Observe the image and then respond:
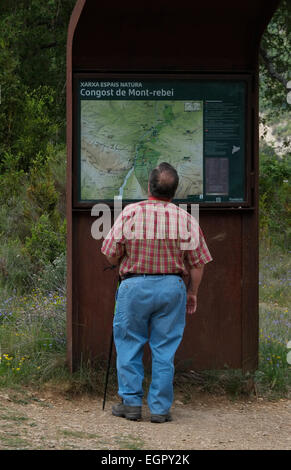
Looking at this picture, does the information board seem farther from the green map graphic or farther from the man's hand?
the man's hand

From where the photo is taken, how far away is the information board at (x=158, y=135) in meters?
5.94

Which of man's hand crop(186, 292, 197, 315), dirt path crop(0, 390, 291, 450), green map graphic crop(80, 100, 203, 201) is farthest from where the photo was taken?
green map graphic crop(80, 100, 203, 201)

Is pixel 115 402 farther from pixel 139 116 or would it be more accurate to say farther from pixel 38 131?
pixel 38 131

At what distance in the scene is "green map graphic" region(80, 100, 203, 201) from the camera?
595 centimetres

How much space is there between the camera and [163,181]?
202 inches

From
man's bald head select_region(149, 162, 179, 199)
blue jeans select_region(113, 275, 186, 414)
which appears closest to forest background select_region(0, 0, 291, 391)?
blue jeans select_region(113, 275, 186, 414)

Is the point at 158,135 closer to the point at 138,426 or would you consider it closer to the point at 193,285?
the point at 193,285

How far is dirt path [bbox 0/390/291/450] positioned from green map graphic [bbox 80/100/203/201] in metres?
1.65

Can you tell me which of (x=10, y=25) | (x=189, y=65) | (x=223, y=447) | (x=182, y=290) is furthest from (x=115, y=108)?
(x=10, y=25)

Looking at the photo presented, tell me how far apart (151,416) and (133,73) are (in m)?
2.65

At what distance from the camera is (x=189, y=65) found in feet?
19.6

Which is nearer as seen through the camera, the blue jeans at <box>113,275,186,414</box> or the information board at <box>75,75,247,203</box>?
the blue jeans at <box>113,275,186,414</box>

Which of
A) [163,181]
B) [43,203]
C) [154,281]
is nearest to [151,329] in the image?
[154,281]
